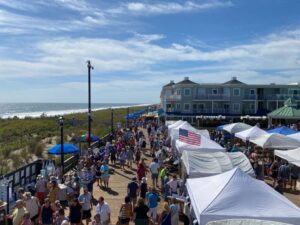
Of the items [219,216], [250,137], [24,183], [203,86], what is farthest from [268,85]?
[219,216]

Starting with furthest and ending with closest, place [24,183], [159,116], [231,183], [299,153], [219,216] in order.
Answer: [159,116] < [299,153] < [24,183] < [231,183] < [219,216]

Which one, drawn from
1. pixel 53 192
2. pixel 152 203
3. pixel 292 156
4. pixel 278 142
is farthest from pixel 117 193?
pixel 278 142

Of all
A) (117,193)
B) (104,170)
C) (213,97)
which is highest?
(213,97)

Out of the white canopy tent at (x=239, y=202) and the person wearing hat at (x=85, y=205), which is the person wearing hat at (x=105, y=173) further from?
the white canopy tent at (x=239, y=202)

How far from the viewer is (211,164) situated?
14992 mm

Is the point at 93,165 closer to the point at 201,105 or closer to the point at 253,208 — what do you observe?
the point at 253,208

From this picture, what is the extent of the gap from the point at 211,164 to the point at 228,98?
46363 millimetres

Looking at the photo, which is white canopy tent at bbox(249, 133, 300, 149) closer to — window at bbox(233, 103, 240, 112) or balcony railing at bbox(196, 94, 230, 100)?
balcony railing at bbox(196, 94, 230, 100)

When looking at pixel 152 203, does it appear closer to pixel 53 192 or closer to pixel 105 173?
pixel 53 192

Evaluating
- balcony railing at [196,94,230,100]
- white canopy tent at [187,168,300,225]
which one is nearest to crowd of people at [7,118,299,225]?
white canopy tent at [187,168,300,225]

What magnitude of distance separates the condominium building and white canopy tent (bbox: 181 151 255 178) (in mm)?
43914

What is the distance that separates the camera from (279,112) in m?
44.7

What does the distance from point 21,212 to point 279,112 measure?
38354 millimetres

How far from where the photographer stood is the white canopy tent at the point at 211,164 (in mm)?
14414
